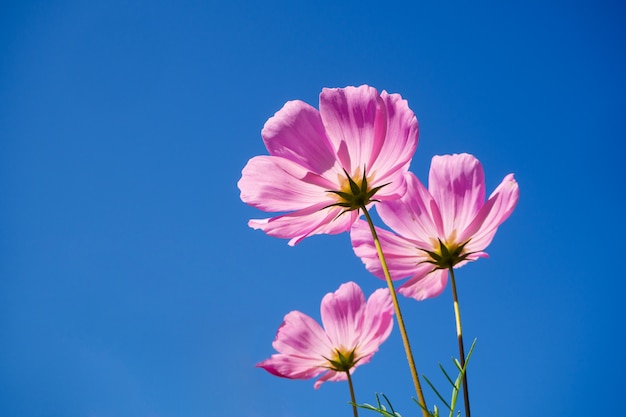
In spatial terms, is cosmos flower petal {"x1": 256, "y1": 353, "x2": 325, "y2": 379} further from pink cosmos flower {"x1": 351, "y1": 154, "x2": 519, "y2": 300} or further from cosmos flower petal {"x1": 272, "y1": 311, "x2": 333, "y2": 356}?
pink cosmos flower {"x1": 351, "y1": 154, "x2": 519, "y2": 300}

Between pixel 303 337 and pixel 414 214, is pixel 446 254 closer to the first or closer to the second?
pixel 414 214

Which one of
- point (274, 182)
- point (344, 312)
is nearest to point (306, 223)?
point (274, 182)

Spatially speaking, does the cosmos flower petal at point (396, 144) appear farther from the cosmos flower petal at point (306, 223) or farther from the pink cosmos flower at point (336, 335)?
the pink cosmos flower at point (336, 335)

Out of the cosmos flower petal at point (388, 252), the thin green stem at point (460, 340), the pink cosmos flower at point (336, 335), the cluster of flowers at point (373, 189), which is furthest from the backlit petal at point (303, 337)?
the thin green stem at point (460, 340)

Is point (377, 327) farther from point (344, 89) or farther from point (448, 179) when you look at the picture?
point (344, 89)

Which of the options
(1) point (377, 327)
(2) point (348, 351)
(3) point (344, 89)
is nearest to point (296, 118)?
(3) point (344, 89)

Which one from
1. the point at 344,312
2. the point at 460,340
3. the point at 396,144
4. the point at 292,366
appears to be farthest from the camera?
the point at 344,312
